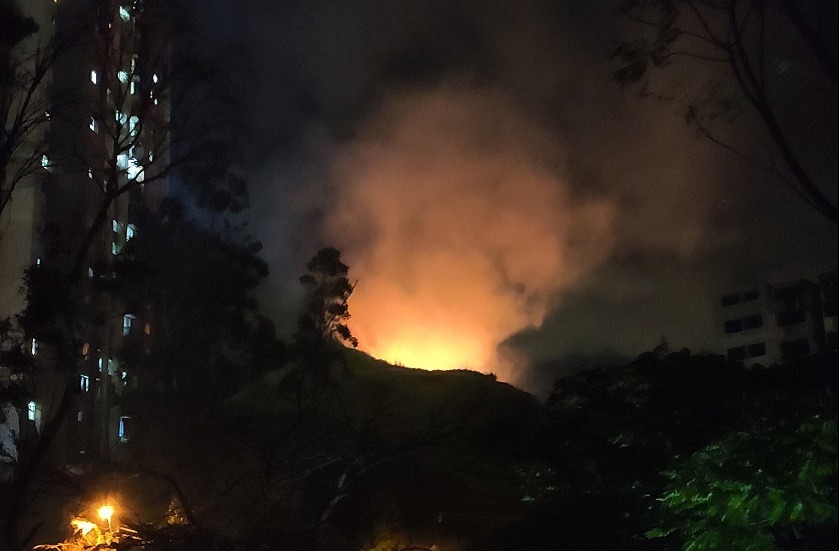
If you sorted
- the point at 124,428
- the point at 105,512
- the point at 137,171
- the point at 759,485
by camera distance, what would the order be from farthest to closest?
the point at 124,428
the point at 137,171
the point at 105,512
the point at 759,485

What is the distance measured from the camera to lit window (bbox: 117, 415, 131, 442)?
2174 centimetres

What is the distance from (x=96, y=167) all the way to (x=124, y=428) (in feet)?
36.3

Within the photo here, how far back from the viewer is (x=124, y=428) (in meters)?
23.0

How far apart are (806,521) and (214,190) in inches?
734

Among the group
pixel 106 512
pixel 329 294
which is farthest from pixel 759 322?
pixel 106 512

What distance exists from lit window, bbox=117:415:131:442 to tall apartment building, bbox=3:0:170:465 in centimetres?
5

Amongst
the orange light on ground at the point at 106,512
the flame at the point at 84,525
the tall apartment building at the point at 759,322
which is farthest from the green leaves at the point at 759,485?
the tall apartment building at the point at 759,322

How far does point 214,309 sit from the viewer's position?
74.8ft

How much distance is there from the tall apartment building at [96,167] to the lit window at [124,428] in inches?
1.8

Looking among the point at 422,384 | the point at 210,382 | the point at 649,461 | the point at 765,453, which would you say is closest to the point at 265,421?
the point at 210,382

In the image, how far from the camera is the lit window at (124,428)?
21.7 m

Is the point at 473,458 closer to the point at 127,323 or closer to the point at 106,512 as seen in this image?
the point at 106,512

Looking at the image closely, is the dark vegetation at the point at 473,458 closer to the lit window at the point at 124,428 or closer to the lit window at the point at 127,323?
the lit window at the point at 124,428

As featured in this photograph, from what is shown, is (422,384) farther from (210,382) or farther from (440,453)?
(210,382)
